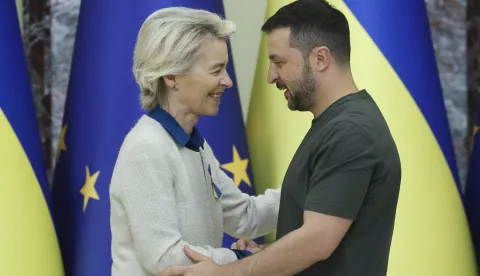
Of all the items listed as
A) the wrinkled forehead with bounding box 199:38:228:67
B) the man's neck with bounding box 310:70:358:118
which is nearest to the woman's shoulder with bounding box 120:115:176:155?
the wrinkled forehead with bounding box 199:38:228:67

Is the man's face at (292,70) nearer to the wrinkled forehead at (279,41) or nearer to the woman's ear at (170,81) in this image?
the wrinkled forehead at (279,41)

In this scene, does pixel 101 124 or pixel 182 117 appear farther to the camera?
pixel 101 124

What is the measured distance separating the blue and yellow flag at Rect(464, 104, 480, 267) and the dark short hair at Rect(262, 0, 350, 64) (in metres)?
0.87

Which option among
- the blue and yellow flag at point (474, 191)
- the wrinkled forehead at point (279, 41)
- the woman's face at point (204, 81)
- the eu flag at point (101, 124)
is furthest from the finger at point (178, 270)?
the blue and yellow flag at point (474, 191)

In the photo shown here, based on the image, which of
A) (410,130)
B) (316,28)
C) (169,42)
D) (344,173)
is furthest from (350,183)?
(410,130)

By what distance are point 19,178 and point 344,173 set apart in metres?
0.99

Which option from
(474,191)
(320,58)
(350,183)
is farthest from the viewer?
(474,191)

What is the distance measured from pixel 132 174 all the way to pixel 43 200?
75 cm

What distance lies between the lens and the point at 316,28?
1148 mm

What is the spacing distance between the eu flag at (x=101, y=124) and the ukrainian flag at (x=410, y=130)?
12 centimetres

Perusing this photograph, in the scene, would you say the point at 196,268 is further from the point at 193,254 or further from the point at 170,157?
the point at 170,157

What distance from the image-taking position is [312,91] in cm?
117

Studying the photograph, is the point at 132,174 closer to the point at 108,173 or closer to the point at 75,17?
the point at 108,173

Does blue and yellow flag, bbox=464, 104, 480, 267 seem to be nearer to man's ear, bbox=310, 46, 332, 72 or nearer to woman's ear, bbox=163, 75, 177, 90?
man's ear, bbox=310, 46, 332, 72
